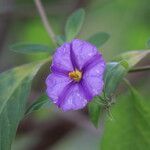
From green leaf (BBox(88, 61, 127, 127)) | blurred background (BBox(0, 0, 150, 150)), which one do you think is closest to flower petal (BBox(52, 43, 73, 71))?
green leaf (BBox(88, 61, 127, 127))

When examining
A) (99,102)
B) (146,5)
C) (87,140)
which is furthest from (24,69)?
(87,140)

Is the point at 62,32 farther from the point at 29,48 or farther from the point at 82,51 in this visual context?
the point at 82,51

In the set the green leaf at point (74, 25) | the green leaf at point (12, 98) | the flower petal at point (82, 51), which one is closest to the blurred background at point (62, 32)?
the green leaf at point (74, 25)

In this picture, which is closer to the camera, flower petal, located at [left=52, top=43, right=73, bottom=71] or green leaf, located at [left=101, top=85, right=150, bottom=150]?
flower petal, located at [left=52, top=43, right=73, bottom=71]

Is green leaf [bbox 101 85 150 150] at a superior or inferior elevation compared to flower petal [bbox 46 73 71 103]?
inferior

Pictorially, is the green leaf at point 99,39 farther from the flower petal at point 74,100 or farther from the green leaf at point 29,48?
the flower petal at point 74,100

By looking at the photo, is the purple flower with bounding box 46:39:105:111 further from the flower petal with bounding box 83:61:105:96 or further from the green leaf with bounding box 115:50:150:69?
the green leaf with bounding box 115:50:150:69
